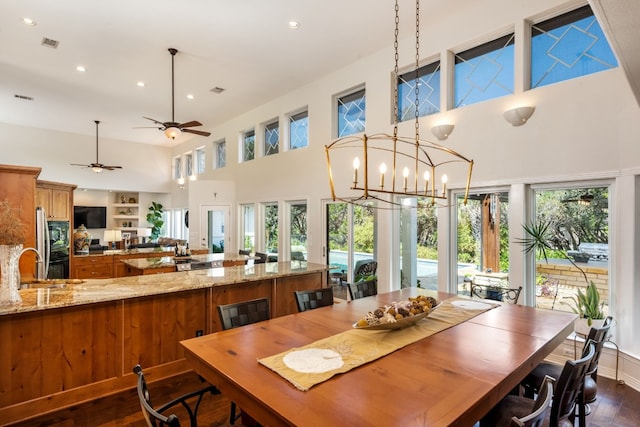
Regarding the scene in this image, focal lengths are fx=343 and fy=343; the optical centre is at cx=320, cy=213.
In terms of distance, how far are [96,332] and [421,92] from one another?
4860 mm

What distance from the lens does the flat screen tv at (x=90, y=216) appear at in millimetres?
10188

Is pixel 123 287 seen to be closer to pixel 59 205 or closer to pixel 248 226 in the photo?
pixel 59 205

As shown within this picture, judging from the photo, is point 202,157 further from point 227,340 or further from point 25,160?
point 227,340

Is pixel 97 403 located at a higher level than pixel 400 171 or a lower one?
lower

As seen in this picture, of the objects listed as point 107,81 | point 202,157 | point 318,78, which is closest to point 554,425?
point 318,78

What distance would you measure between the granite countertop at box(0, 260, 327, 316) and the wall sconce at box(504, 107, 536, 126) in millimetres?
2954

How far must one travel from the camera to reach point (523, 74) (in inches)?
153

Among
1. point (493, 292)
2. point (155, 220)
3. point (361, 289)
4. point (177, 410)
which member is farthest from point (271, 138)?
point (177, 410)

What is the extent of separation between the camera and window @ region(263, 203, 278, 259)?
7.73m

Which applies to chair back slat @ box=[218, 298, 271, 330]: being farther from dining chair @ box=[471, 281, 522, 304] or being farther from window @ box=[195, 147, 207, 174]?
window @ box=[195, 147, 207, 174]

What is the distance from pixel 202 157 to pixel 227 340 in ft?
31.4

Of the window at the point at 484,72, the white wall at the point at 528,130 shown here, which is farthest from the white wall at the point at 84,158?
the window at the point at 484,72

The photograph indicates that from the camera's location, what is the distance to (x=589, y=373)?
188 cm

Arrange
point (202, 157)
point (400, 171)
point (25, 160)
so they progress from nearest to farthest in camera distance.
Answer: point (400, 171) < point (25, 160) < point (202, 157)
